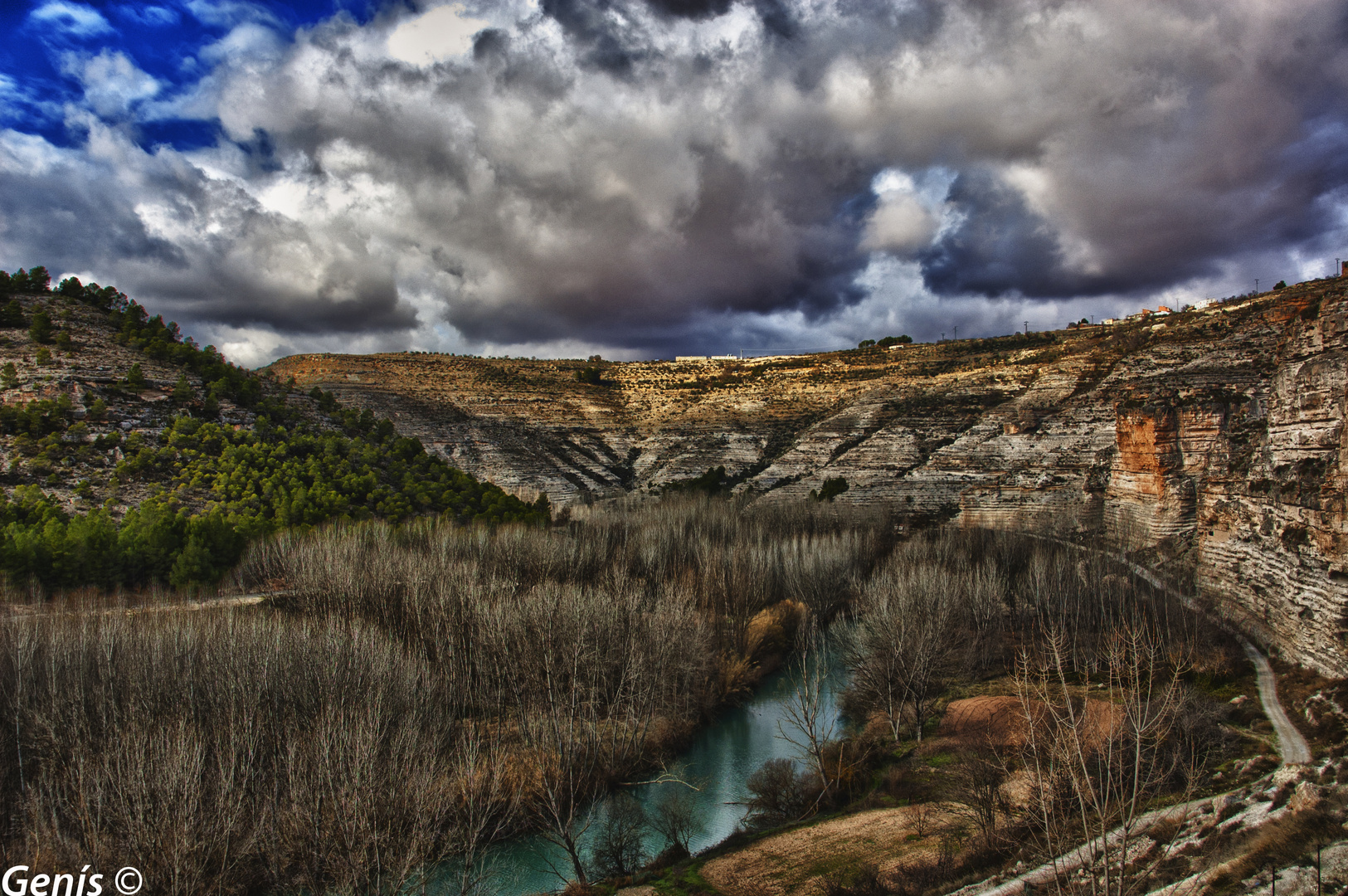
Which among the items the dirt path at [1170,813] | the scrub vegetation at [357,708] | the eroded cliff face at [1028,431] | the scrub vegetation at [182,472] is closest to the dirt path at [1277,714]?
the dirt path at [1170,813]

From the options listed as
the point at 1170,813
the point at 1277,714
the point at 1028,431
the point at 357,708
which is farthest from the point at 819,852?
the point at 1028,431

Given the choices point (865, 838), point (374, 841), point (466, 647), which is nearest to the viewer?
point (374, 841)

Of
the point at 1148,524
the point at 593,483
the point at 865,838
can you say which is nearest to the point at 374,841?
the point at 865,838

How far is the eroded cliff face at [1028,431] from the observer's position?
73.8 ft

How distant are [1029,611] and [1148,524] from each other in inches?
403

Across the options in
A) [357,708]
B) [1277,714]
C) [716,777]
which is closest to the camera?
[357,708]

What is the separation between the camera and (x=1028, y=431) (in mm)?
57625

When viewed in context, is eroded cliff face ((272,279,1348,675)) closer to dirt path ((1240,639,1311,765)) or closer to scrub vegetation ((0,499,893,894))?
dirt path ((1240,639,1311,765))

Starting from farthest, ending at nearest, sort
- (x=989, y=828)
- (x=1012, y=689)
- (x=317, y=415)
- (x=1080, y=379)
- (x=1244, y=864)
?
(x=1080, y=379) → (x=317, y=415) → (x=1012, y=689) → (x=989, y=828) → (x=1244, y=864)

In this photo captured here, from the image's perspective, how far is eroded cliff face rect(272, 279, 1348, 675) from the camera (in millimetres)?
22500

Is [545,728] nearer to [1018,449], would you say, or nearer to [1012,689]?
[1012,689]

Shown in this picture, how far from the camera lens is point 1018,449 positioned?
5638cm

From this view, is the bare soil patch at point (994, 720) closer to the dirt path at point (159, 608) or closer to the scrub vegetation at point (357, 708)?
the scrub vegetation at point (357, 708)

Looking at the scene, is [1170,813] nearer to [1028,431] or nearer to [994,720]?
[994,720]
